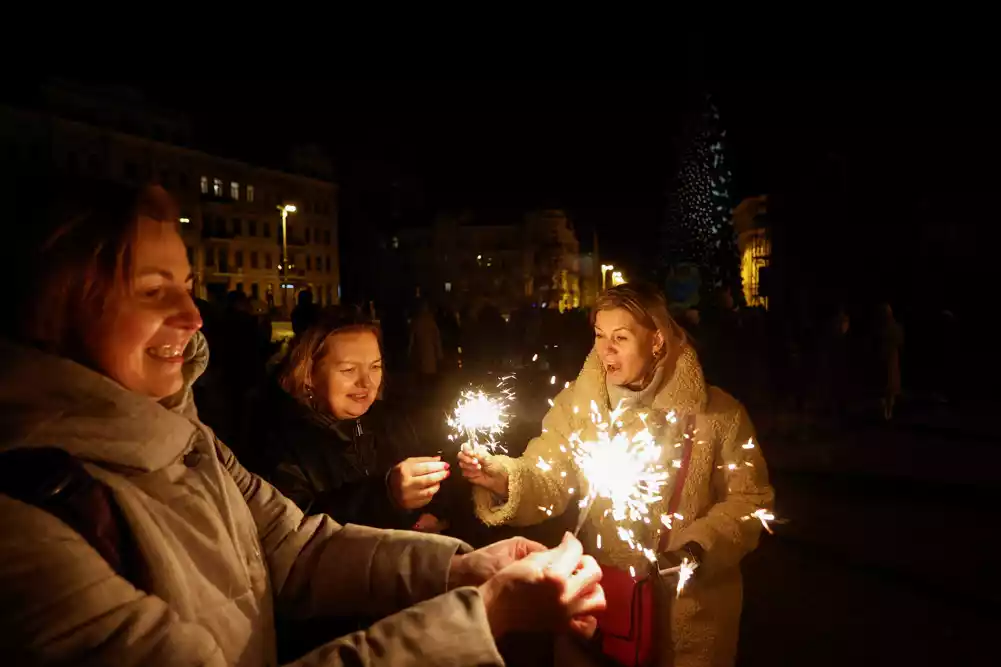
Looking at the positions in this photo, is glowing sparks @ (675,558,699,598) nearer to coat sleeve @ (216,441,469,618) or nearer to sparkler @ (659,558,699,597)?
sparkler @ (659,558,699,597)

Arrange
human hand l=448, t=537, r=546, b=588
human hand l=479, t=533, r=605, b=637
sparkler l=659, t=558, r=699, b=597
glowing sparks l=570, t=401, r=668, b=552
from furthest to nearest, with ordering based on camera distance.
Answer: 1. sparkler l=659, t=558, r=699, b=597
2. glowing sparks l=570, t=401, r=668, b=552
3. human hand l=448, t=537, r=546, b=588
4. human hand l=479, t=533, r=605, b=637

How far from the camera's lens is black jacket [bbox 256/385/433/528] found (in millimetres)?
3479

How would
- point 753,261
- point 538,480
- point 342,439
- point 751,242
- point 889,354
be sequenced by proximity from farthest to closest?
point 751,242
point 753,261
point 889,354
point 342,439
point 538,480

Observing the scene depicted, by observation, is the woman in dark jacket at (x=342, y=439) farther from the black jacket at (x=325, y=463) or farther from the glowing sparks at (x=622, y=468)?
the glowing sparks at (x=622, y=468)

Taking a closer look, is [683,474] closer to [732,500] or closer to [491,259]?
[732,500]

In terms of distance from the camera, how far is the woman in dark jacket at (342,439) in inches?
136

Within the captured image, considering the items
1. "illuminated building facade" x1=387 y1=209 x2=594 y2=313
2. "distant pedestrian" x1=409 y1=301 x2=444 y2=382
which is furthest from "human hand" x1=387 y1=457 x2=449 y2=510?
"illuminated building facade" x1=387 y1=209 x2=594 y2=313

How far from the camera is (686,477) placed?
128 inches

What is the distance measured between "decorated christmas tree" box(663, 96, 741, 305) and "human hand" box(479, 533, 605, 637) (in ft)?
107

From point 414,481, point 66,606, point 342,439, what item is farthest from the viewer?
point 342,439

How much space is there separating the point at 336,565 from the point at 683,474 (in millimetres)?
1744

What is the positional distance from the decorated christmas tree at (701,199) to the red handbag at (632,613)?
3106 cm

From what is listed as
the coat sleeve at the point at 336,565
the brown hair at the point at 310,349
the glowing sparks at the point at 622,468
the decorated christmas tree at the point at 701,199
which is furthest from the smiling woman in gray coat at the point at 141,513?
the decorated christmas tree at the point at 701,199

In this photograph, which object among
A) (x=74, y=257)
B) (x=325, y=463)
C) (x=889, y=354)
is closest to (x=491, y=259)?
(x=889, y=354)
